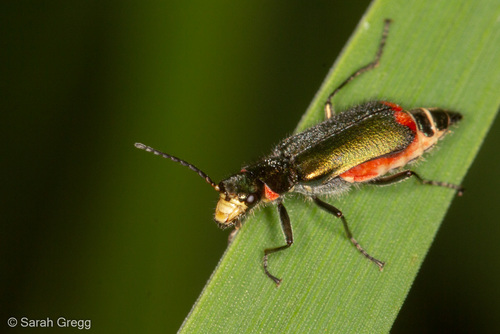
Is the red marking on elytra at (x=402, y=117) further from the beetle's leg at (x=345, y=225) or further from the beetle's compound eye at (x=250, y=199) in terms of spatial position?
the beetle's compound eye at (x=250, y=199)

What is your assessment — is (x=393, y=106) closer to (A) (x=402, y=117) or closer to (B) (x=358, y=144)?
(A) (x=402, y=117)

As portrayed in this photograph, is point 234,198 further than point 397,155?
No

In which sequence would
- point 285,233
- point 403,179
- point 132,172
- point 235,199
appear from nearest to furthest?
point 285,233
point 235,199
point 403,179
point 132,172

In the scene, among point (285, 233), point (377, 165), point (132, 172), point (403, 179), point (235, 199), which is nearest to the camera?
point (285, 233)

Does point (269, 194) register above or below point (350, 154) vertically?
below

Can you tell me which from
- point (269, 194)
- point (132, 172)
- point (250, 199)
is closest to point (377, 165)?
point (269, 194)

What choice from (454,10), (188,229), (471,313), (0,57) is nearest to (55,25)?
(0,57)

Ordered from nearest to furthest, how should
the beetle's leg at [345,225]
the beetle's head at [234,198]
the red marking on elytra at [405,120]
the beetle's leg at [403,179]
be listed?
the beetle's leg at [345,225], the beetle's head at [234,198], the beetle's leg at [403,179], the red marking on elytra at [405,120]

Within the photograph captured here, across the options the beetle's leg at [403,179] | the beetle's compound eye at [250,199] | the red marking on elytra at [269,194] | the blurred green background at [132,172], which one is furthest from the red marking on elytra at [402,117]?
the beetle's compound eye at [250,199]

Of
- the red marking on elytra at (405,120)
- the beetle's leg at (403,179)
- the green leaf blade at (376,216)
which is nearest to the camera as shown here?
the green leaf blade at (376,216)
